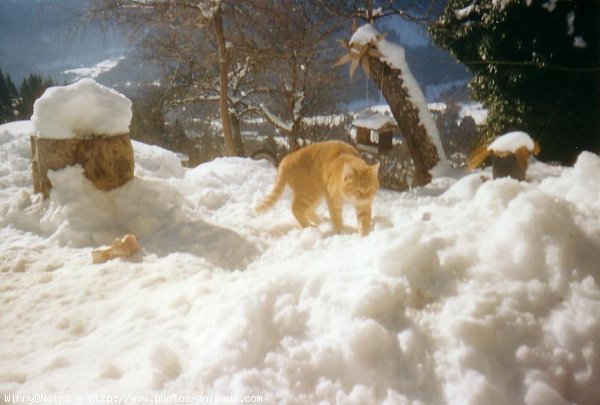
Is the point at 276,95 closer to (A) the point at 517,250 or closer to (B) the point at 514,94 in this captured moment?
(B) the point at 514,94

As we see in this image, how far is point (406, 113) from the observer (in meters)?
6.60

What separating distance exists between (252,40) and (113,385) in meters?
11.6

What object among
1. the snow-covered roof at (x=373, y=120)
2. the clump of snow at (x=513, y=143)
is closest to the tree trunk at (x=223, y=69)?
the snow-covered roof at (x=373, y=120)

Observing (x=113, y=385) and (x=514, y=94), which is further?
(x=514, y=94)

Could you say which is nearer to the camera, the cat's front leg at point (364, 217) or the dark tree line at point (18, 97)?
the cat's front leg at point (364, 217)

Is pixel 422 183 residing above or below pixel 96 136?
below

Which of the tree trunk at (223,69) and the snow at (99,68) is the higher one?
the snow at (99,68)

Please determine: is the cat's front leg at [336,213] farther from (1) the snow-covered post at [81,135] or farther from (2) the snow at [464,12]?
(2) the snow at [464,12]

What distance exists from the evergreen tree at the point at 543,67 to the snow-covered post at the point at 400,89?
1.54m

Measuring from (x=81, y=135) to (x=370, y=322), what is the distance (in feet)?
13.8

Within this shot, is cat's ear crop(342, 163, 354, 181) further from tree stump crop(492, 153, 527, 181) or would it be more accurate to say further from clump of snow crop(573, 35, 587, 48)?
clump of snow crop(573, 35, 587, 48)

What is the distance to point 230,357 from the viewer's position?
5.17 feet

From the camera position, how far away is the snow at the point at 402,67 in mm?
6289

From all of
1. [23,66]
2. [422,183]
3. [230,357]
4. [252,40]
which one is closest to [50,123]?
[230,357]
